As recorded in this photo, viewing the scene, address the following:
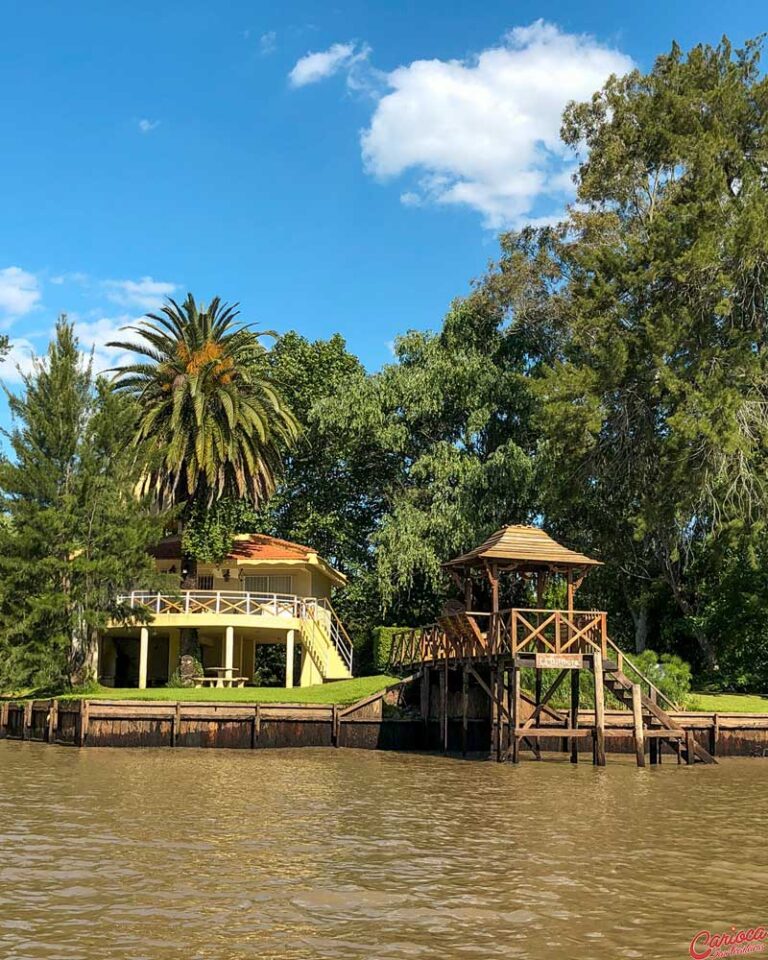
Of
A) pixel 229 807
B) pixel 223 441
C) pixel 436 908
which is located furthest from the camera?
pixel 223 441

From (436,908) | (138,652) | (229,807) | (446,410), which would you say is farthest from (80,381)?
(436,908)

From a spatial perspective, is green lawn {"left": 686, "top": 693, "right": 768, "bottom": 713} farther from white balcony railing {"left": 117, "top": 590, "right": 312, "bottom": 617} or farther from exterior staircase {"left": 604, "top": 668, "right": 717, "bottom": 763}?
white balcony railing {"left": 117, "top": 590, "right": 312, "bottom": 617}

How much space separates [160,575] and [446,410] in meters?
19.4

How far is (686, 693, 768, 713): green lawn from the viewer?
33125 millimetres

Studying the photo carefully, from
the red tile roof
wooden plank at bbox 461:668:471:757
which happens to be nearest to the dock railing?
wooden plank at bbox 461:668:471:757

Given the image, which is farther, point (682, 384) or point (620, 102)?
point (620, 102)

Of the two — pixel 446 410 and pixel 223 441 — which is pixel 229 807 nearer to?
pixel 223 441

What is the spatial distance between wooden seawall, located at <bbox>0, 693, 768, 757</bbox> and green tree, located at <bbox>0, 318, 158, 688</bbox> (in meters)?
3.08

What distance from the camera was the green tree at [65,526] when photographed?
111ft

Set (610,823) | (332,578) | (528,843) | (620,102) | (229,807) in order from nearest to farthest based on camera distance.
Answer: (528,843)
(610,823)
(229,807)
(620,102)
(332,578)

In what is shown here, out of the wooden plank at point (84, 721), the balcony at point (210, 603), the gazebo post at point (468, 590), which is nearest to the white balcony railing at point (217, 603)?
the balcony at point (210, 603)

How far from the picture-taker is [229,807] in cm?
1711

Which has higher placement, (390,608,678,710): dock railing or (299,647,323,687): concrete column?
(390,608,678,710): dock railing

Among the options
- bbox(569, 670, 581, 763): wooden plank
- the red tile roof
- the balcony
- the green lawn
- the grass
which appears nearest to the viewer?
bbox(569, 670, 581, 763): wooden plank
